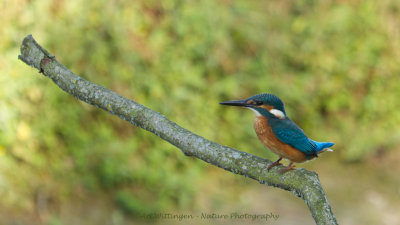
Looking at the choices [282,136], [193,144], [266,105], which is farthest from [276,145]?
[193,144]

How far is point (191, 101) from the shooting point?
6.11 metres

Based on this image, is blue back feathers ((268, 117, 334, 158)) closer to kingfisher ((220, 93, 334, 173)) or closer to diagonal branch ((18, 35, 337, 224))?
kingfisher ((220, 93, 334, 173))

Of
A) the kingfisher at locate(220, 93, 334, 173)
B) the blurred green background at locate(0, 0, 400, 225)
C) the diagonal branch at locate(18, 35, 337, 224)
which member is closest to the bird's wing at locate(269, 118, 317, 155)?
the kingfisher at locate(220, 93, 334, 173)

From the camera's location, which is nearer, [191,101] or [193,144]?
[193,144]

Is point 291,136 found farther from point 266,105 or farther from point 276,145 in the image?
point 266,105

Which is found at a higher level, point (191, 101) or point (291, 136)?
point (191, 101)

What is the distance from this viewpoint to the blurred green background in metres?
5.31

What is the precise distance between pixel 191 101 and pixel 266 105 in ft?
13.3

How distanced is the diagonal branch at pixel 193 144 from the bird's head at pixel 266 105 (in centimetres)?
24

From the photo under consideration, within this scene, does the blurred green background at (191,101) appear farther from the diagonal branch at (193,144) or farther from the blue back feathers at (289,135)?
the blue back feathers at (289,135)

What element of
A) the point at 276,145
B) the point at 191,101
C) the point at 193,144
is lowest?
the point at 193,144

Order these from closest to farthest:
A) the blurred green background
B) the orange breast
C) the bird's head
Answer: the bird's head, the orange breast, the blurred green background

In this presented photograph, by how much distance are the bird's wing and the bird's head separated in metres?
0.03

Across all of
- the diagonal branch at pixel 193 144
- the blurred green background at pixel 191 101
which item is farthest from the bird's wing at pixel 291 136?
the blurred green background at pixel 191 101
